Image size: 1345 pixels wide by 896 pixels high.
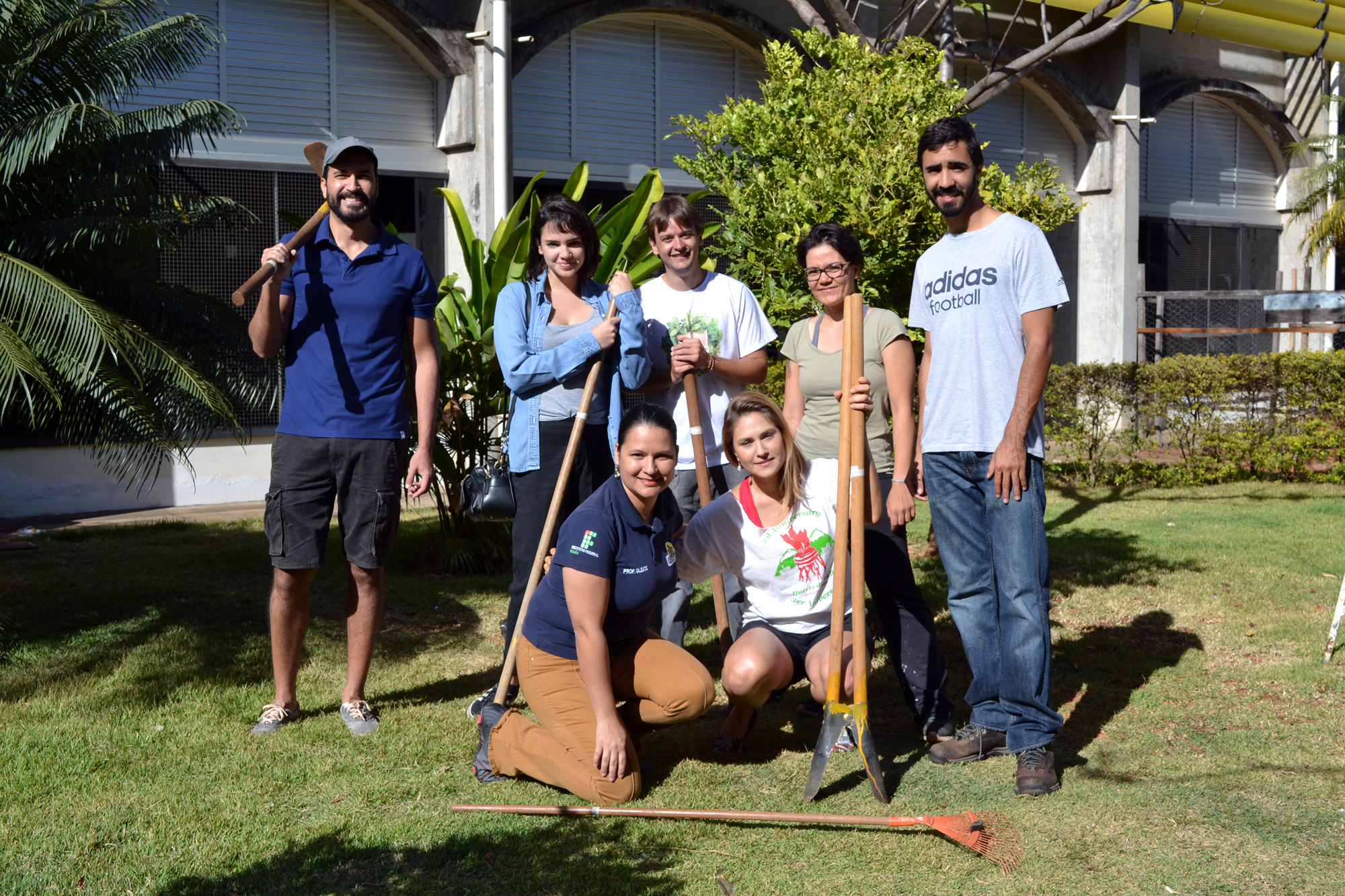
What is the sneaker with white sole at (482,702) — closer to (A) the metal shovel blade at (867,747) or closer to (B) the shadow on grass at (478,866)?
(B) the shadow on grass at (478,866)

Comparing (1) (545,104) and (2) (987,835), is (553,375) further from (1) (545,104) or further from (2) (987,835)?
(1) (545,104)

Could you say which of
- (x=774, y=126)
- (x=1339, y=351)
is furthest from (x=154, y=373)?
(x=1339, y=351)

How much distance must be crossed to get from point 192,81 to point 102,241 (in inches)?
194

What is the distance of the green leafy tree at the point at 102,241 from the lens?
5582 mm

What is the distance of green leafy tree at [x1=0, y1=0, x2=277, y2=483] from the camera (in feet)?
18.3

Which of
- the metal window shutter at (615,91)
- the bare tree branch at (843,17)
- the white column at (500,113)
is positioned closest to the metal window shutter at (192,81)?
the white column at (500,113)

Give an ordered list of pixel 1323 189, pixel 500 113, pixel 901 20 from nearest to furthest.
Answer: pixel 901 20 → pixel 500 113 → pixel 1323 189

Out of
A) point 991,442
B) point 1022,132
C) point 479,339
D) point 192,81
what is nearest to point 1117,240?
point 1022,132

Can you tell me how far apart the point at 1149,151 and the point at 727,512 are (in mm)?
16499

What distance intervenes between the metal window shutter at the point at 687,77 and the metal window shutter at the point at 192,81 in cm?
482

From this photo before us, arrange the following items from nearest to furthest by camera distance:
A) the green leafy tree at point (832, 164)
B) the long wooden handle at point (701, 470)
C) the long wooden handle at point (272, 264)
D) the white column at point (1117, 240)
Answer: the long wooden handle at point (272, 264)
the long wooden handle at point (701, 470)
the green leafy tree at point (832, 164)
the white column at point (1117, 240)

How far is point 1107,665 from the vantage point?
5.55 m

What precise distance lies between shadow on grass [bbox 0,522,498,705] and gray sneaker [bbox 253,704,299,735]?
73 cm

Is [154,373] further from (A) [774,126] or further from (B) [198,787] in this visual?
(A) [774,126]
